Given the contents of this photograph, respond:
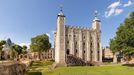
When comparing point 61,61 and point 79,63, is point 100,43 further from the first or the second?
point 61,61

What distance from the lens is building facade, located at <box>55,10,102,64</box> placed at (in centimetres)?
6944

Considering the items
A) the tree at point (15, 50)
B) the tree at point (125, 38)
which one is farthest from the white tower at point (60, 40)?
the tree at point (15, 50)

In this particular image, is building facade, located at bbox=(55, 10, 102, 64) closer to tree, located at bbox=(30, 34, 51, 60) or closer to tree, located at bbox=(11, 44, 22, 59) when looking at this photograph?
tree, located at bbox=(30, 34, 51, 60)

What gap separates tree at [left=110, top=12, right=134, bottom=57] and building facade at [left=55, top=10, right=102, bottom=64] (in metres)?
15.3

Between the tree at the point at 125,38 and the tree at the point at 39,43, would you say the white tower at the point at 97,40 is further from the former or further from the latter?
the tree at the point at 39,43

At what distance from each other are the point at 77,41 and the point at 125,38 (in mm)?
20492

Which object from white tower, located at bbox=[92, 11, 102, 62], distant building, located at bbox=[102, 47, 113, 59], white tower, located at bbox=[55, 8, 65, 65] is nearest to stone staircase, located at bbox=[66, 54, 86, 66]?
white tower, located at bbox=[55, 8, 65, 65]

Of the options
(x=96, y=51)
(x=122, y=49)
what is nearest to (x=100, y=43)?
(x=96, y=51)

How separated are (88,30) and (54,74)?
3437cm

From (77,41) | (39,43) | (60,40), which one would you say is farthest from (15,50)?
(60,40)

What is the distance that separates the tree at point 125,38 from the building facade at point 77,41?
15326 millimetres

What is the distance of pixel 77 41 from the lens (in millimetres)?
76062

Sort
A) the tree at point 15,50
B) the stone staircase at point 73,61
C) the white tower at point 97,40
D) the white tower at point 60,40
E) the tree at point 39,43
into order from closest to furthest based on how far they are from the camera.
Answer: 1. the white tower at point 60,40
2. the stone staircase at point 73,61
3. the white tower at point 97,40
4. the tree at point 39,43
5. the tree at point 15,50

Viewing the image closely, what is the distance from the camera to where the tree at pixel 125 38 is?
58.8m
